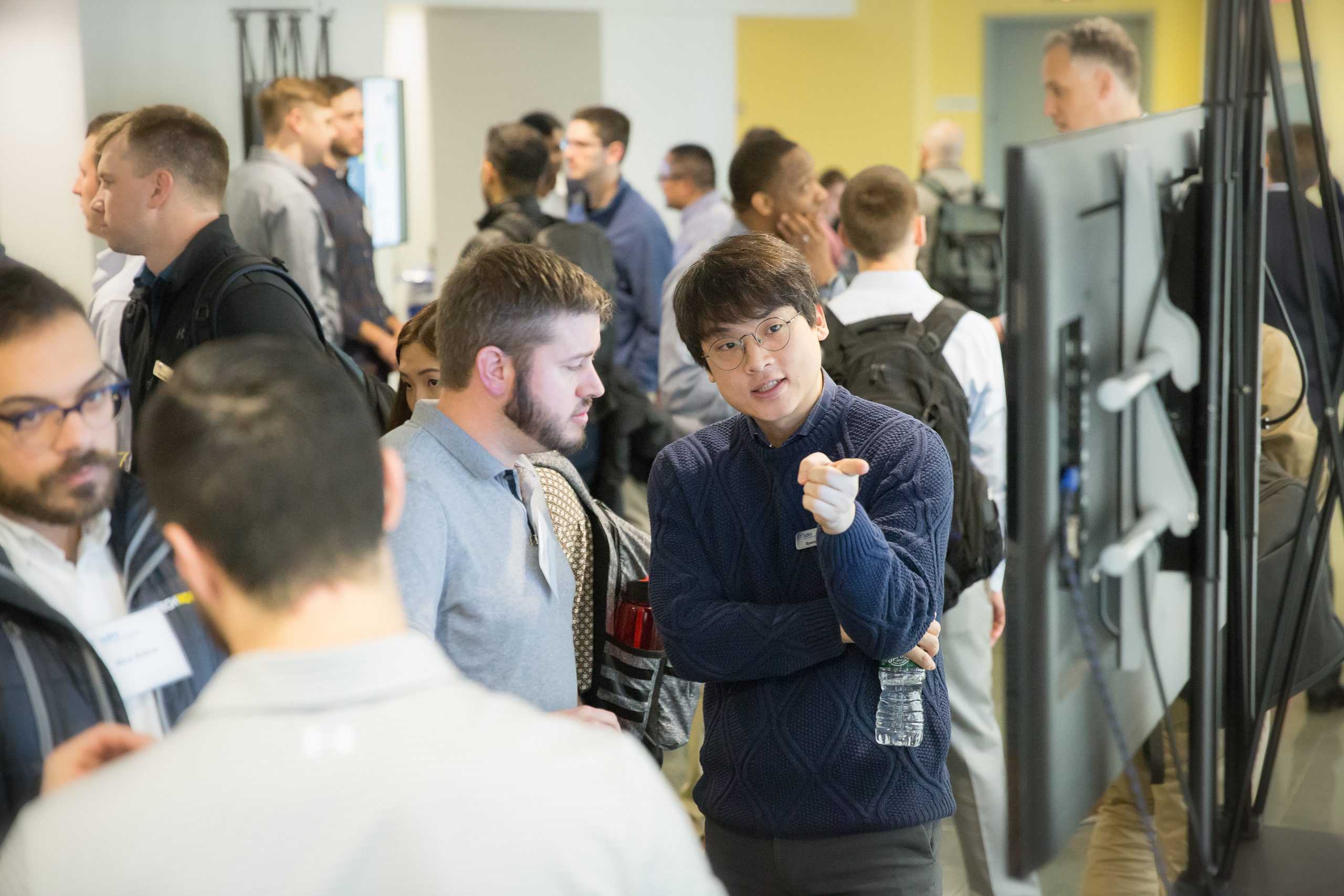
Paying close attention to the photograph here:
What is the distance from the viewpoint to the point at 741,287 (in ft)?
6.15

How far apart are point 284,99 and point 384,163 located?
2367 mm

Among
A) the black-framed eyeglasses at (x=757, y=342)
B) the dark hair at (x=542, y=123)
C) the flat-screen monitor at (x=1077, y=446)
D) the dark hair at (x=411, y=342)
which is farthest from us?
the dark hair at (x=542, y=123)

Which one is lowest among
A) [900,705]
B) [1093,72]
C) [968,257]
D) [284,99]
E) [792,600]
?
[900,705]

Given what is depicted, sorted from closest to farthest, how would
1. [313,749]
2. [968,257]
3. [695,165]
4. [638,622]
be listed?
[313,749] < [638,622] < [695,165] < [968,257]

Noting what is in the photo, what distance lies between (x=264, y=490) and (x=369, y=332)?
384 centimetres

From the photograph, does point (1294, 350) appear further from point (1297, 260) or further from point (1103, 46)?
point (1103, 46)

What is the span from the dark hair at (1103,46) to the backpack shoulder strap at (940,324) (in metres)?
1.01

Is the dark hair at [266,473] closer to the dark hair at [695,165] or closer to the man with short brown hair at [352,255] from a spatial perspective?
the man with short brown hair at [352,255]

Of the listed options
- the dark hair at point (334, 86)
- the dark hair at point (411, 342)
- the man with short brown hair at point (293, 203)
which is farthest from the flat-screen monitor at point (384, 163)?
the dark hair at point (411, 342)

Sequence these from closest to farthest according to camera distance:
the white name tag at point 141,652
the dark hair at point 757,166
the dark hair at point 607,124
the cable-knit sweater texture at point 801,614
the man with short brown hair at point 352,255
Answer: the white name tag at point 141,652, the cable-knit sweater texture at point 801,614, the dark hair at point 757,166, the man with short brown hair at point 352,255, the dark hair at point 607,124

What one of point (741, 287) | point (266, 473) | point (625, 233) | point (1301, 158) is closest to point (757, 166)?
point (625, 233)

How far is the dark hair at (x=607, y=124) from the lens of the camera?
18.6 feet

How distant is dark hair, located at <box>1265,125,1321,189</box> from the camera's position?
164cm

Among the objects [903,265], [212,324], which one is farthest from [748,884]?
[903,265]
